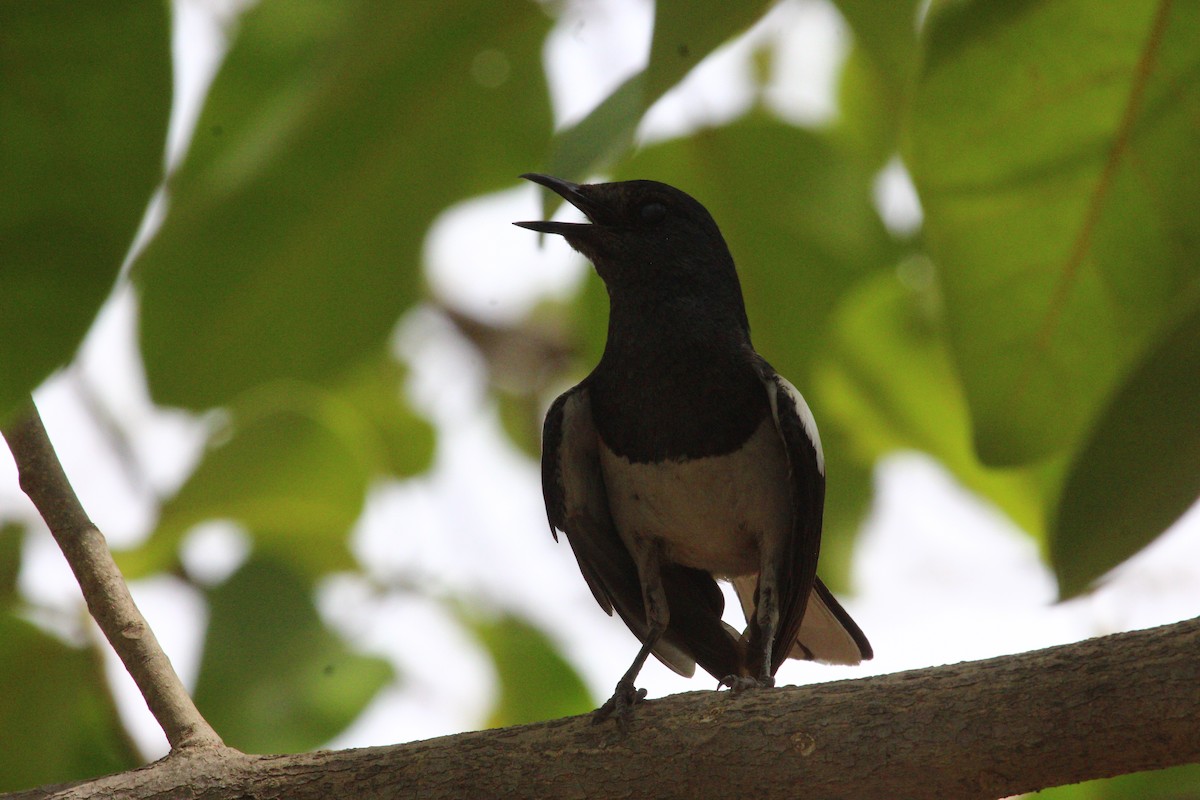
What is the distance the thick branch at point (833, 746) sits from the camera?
1.82m

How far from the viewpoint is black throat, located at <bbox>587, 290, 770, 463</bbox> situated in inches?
123

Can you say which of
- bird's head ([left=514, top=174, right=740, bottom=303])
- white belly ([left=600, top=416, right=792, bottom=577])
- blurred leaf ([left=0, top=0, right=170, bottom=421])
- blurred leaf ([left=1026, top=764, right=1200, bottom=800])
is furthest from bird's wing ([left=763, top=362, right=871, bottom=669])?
blurred leaf ([left=0, top=0, right=170, bottom=421])

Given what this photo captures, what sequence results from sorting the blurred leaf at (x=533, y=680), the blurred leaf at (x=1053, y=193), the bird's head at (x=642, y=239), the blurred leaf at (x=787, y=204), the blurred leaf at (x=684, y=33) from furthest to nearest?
the bird's head at (x=642, y=239) → the blurred leaf at (x=533, y=680) → the blurred leaf at (x=787, y=204) → the blurred leaf at (x=1053, y=193) → the blurred leaf at (x=684, y=33)

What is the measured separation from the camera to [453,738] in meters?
2.23

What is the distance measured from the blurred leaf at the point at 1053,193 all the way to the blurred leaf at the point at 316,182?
727 mm

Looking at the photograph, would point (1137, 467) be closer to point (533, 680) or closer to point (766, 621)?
point (533, 680)

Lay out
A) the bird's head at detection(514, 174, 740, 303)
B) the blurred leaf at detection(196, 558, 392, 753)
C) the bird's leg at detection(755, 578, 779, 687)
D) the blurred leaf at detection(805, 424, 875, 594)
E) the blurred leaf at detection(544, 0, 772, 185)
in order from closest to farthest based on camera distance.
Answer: the blurred leaf at detection(544, 0, 772, 185) < the blurred leaf at detection(196, 558, 392, 753) < the blurred leaf at detection(805, 424, 875, 594) < the bird's leg at detection(755, 578, 779, 687) < the bird's head at detection(514, 174, 740, 303)

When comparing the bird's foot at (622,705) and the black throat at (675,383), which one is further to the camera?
the black throat at (675,383)

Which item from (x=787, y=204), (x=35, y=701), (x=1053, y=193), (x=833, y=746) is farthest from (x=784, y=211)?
(x=35, y=701)

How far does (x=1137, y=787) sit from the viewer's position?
194cm

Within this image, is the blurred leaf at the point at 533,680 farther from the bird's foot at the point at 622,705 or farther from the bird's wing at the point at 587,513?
the bird's wing at the point at 587,513

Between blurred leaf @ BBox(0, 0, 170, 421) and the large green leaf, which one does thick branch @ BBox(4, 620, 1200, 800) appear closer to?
the large green leaf

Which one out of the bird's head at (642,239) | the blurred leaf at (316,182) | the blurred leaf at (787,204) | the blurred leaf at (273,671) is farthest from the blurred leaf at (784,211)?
the bird's head at (642,239)

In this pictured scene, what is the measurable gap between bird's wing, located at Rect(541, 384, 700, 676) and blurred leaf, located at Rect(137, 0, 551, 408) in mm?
1281
